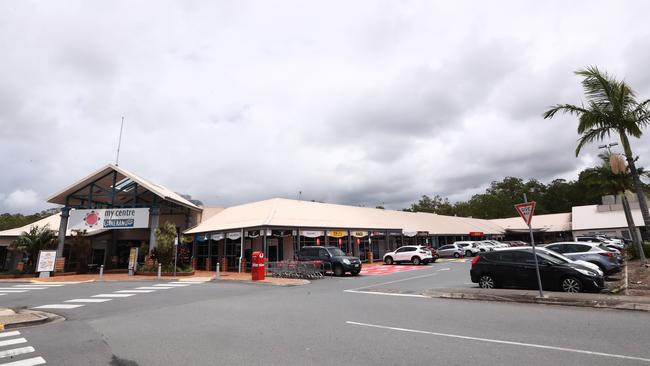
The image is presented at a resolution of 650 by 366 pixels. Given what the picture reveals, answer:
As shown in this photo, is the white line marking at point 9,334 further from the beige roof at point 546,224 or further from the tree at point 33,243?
the beige roof at point 546,224

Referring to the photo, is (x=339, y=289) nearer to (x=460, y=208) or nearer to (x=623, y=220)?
(x=623, y=220)

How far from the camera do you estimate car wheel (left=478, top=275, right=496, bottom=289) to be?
46.5 feet

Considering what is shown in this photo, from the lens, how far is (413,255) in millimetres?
31672

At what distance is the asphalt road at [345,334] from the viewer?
5.96m

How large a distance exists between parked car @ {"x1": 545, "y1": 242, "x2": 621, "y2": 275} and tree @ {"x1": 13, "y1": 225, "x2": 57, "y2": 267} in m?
A: 35.4

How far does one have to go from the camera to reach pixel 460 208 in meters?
97.7

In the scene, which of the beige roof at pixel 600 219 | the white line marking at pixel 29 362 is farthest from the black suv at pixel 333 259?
the beige roof at pixel 600 219

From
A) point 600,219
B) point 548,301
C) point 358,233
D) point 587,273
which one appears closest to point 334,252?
point 358,233

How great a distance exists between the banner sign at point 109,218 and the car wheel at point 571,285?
2895 cm

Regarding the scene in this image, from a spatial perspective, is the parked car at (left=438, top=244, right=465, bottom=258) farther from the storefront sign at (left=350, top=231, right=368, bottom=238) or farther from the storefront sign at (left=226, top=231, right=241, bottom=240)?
the storefront sign at (left=226, top=231, right=241, bottom=240)

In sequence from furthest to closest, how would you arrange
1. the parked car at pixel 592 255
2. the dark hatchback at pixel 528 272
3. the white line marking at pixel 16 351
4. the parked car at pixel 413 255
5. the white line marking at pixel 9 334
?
the parked car at pixel 413 255 < the parked car at pixel 592 255 < the dark hatchback at pixel 528 272 < the white line marking at pixel 9 334 < the white line marking at pixel 16 351

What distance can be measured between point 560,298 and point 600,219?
172 ft

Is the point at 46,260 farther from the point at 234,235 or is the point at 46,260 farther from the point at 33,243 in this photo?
the point at 234,235

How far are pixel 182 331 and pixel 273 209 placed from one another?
23.4 m
